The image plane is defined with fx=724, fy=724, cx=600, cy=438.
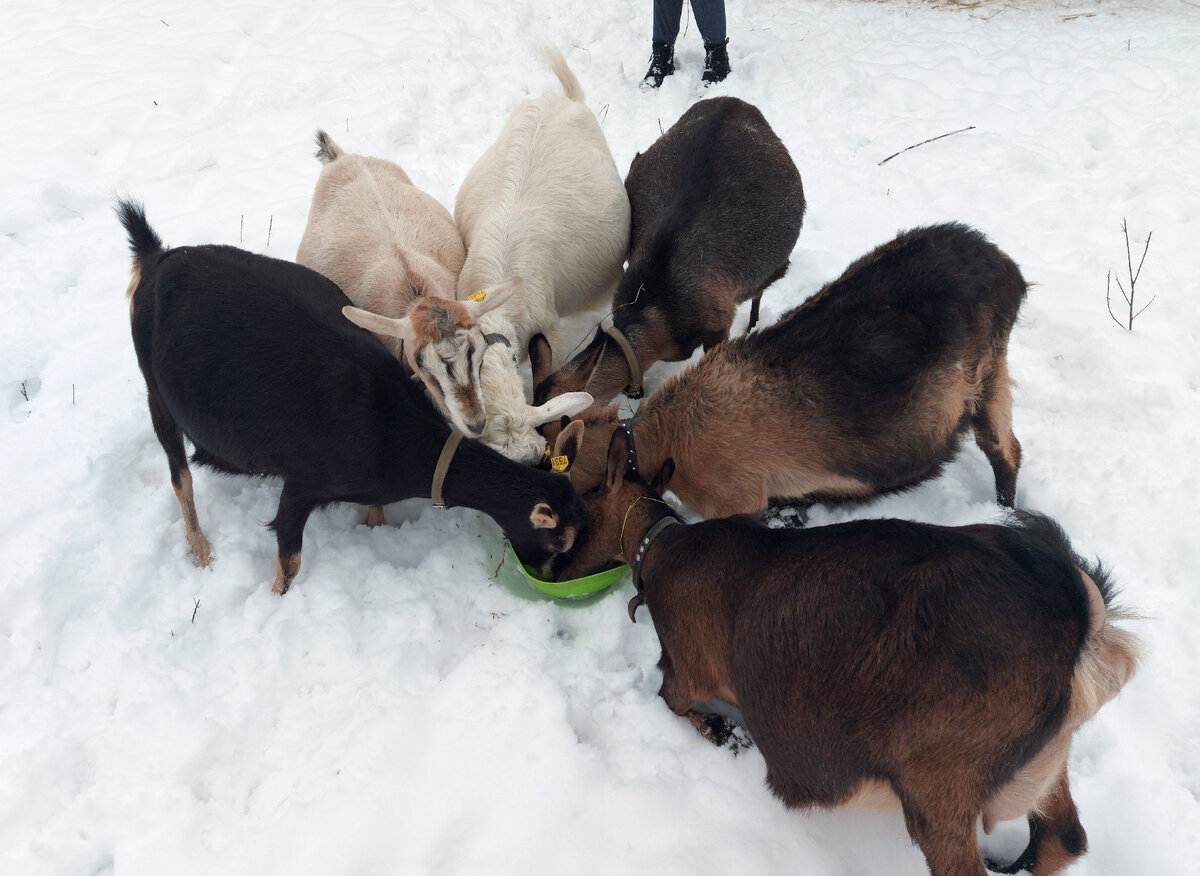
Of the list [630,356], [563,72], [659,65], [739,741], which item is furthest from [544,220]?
[739,741]

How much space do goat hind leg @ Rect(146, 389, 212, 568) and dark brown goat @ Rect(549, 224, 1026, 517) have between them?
2142mm

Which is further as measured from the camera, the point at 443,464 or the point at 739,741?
the point at 443,464

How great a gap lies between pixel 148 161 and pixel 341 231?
3.32 metres

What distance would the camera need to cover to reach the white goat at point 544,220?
5152 mm

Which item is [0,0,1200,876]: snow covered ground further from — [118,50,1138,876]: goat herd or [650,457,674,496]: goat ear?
[650,457,674,496]: goat ear

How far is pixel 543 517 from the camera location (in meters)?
3.62

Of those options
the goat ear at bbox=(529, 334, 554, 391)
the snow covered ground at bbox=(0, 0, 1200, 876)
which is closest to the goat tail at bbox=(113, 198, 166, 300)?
the snow covered ground at bbox=(0, 0, 1200, 876)

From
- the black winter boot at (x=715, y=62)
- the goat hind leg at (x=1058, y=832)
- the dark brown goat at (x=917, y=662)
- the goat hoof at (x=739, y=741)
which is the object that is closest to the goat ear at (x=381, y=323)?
the dark brown goat at (x=917, y=662)

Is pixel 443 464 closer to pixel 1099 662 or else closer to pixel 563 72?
pixel 1099 662

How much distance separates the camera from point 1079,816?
3123 millimetres

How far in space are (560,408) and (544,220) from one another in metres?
1.98

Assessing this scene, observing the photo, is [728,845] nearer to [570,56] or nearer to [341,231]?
[341,231]

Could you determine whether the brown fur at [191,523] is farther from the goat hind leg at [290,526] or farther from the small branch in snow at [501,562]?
the small branch in snow at [501,562]

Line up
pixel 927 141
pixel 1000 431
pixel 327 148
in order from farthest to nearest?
pixel 927 141, pixel 327 148, pixel 1000 431
